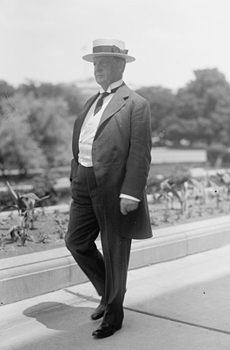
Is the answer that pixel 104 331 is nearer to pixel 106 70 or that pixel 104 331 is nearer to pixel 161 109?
pixel 106 70

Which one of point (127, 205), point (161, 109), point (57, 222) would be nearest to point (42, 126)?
point (161, 109)

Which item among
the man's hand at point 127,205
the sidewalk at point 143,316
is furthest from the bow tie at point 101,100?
the sidewalk at point 143,316

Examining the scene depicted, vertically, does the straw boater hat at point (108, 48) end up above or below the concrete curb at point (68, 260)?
→ above

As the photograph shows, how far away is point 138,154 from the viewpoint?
3.72 metres

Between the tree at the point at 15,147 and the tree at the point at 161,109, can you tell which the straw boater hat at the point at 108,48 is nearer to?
the tree at the point at 15,147

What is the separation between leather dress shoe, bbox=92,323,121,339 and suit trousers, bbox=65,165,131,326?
29mm

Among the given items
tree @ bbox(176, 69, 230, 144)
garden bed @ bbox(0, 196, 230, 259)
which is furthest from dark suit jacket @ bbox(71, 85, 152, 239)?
tree @ bbox(176, 69, 230, 144)

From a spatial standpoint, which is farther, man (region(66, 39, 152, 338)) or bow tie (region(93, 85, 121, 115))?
bow tie (region(93, 85, 121, 115))

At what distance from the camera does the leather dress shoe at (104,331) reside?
12.3 ft

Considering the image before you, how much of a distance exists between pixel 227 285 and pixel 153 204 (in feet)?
10.3

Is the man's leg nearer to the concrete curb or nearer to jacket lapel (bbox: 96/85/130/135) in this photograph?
jacket lapel (bbox: 96/85/130/135)

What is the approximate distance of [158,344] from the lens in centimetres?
365

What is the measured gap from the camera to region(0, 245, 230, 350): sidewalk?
368 centimetres

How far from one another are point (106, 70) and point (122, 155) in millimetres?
586
